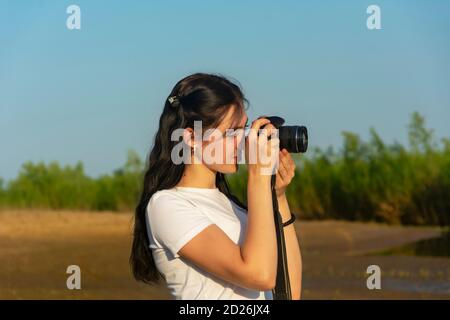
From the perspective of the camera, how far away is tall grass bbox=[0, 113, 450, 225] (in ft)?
50.2

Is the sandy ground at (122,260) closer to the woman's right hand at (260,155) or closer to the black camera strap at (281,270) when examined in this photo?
the black camera strap at (281,270)

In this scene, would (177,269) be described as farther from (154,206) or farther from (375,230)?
→ (375,230)

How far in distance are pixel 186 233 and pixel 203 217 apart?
7 centimetres

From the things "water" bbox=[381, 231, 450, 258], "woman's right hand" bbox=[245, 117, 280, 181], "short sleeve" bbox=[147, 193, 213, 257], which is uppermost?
"woman's right hand" bbox=[245, 117, 280, 181]

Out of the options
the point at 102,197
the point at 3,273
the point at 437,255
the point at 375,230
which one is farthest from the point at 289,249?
the point at 102,197

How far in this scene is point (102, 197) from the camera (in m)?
18.0

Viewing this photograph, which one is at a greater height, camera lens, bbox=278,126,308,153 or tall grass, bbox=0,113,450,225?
camera lens, bbox=278,126,308,153

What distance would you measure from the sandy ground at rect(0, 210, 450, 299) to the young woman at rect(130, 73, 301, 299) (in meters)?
6.03

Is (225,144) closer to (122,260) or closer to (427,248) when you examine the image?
(122,260)

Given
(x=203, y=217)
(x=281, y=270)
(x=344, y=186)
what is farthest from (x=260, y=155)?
(x=344, y=186)

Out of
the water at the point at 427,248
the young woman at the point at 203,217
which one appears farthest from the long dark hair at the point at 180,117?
the water at the point at 427,248

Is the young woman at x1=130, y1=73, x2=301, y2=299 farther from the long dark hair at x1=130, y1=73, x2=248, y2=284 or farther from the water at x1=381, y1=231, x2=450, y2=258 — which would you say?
the water at x1=381, y1=231, x2=450, y2=258

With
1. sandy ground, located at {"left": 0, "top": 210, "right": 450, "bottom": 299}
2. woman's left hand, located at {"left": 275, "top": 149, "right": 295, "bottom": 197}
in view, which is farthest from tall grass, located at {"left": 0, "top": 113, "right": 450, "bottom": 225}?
woman's left hand, located at {"left": 275, "top": 149, "right": 295, "bottom": 197}
